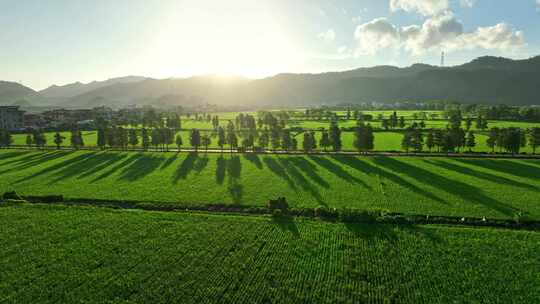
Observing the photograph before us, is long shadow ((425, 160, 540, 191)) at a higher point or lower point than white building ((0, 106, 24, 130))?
lower

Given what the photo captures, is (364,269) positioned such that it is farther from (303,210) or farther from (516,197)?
(516,197)

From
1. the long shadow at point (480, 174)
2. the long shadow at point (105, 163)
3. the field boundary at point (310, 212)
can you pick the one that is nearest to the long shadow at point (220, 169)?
the field boundary at point (310, 212)

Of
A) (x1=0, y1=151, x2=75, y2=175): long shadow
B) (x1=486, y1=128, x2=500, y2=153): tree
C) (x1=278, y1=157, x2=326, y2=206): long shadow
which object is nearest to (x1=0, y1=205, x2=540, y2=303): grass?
(x1=278, y1=157, x2=326, y2=206): long shadow

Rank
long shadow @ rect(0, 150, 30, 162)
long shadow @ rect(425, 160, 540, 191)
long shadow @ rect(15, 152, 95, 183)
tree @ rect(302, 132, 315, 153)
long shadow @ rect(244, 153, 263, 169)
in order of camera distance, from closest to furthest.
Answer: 1. long shadow @ rect(425, 160, 540, 191)
2. long shadow @ rect(15, 152, 95, 183)
3. long shadow @ rect(244, 153, 263, 169)
4. long shadow @ rect(0, 150, 30, 162)
5. tree @ rect(302, 132, 315, 153)

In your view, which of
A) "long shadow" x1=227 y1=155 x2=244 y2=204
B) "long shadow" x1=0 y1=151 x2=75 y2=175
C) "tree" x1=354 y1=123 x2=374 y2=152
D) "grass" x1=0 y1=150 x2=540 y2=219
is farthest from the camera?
"tree" x1=354 y1=123 x2=374 y2=152

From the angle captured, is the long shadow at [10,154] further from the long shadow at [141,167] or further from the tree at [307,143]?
the tree at [307,143]

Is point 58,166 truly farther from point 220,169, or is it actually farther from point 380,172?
point 380,172

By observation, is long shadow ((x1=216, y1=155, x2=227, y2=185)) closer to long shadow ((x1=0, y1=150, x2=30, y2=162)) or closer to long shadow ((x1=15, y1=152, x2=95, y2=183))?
long shadow ((x1=15, y1=152, x2=95, y2=183))

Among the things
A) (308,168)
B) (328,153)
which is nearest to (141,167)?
(308,168)
